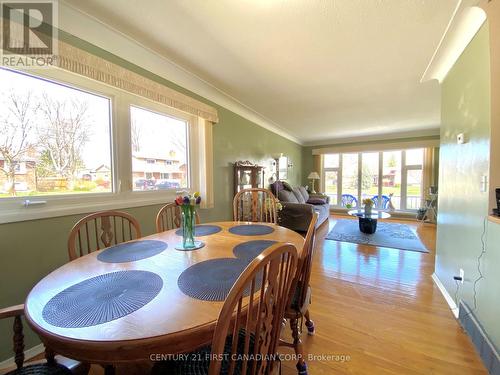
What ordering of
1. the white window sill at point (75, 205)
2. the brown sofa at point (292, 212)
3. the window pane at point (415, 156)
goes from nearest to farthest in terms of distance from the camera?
the white window sill at point (75, 205), the brown sofa at point (292, 212), the window pane at point (415, 156)

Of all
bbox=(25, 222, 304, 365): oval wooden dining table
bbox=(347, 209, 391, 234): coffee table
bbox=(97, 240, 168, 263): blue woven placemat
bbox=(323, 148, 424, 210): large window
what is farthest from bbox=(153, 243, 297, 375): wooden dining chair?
bbox=(323, 148, 424, 210): large window

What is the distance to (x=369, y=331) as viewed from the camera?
156 centimetres

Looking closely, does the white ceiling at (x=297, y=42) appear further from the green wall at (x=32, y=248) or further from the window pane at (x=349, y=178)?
the window pane at (x=349, y=178)

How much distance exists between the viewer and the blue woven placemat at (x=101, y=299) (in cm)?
65

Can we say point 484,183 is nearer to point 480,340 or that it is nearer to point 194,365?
point 480,340

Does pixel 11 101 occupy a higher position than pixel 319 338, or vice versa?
pixel 11 101

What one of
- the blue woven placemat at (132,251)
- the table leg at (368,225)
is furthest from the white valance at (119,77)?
the table leg at (368,225)

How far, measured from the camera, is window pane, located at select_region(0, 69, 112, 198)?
52.6 inches

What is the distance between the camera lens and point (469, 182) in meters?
1.60

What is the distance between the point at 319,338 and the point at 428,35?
2586mm

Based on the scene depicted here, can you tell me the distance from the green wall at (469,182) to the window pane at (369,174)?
4307 millimetres

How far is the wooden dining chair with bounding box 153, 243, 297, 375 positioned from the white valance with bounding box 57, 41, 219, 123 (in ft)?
6.21

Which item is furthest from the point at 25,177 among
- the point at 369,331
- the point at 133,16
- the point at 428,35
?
the point at 428,35

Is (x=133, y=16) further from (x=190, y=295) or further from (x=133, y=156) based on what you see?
(x=190, y=295)
